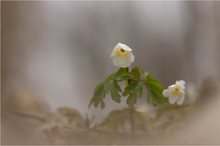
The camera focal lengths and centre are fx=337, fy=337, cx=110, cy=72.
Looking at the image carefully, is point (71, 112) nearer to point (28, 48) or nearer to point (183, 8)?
point (28, 48)

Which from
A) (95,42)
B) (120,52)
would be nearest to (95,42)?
(95,42)

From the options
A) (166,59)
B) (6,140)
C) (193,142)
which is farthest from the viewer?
(166,59)

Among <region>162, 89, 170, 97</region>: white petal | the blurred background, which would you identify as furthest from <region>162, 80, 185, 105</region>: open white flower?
the blurred background

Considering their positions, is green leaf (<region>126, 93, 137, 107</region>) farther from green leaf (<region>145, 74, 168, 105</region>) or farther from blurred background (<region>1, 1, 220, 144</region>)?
blurred background (<region>1, 1, 220, 144</region>)

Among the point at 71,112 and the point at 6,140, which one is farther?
the point at 71,112

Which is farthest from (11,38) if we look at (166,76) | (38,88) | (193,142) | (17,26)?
(193,142)

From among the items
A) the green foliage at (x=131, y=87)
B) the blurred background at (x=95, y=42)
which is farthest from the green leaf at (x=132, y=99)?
the blurred background at (x=95, y=42)

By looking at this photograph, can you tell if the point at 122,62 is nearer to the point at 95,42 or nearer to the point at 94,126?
the point at 94,126
